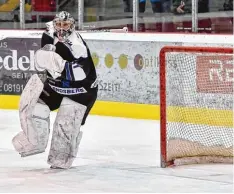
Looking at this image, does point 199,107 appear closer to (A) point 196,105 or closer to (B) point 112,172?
(A) point 196,105

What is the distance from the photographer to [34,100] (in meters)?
6.96

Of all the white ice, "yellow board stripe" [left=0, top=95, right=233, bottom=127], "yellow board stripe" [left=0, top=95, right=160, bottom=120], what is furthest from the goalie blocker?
"yellow board stripe" [left=0, top=95, right=160, bottom=120]

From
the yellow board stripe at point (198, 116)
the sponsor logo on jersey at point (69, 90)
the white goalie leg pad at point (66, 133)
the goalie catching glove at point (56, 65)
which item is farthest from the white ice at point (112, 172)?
the goalie catching glove at point (56, 65)

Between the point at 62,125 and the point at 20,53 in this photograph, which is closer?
the point at 62,125

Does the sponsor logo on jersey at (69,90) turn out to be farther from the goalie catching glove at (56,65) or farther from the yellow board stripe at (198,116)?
the yellow board stripe at (198,116)

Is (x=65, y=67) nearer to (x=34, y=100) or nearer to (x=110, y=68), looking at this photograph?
(x=34, y=100)

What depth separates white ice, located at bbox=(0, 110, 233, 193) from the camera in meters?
6.23

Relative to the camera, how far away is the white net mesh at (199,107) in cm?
725

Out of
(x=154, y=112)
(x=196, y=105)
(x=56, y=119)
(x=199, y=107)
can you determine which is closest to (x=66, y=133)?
(x=56, y=119)

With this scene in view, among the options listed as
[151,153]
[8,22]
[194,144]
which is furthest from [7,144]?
[8,22]

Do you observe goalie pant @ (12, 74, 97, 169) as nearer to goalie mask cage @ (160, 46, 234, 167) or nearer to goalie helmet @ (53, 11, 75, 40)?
goalie helmet @ (53, 11, 75, 40)

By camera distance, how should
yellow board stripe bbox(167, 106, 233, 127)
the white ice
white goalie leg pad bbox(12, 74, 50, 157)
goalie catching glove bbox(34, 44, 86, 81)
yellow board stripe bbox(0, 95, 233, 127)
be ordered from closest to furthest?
the white ice
goalie catching glove bbox(34, 44, 86, 81)
white goalie leg pad bbox(12, 74, 50, 157)
yellow board stripe bbox(167, 106, 233, 127)
yellow board stripe bbox(0, 95, 233, 127)

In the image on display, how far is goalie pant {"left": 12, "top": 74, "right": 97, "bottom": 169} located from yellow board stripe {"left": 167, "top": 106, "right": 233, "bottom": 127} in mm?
724

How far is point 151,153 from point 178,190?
1.73 metres
